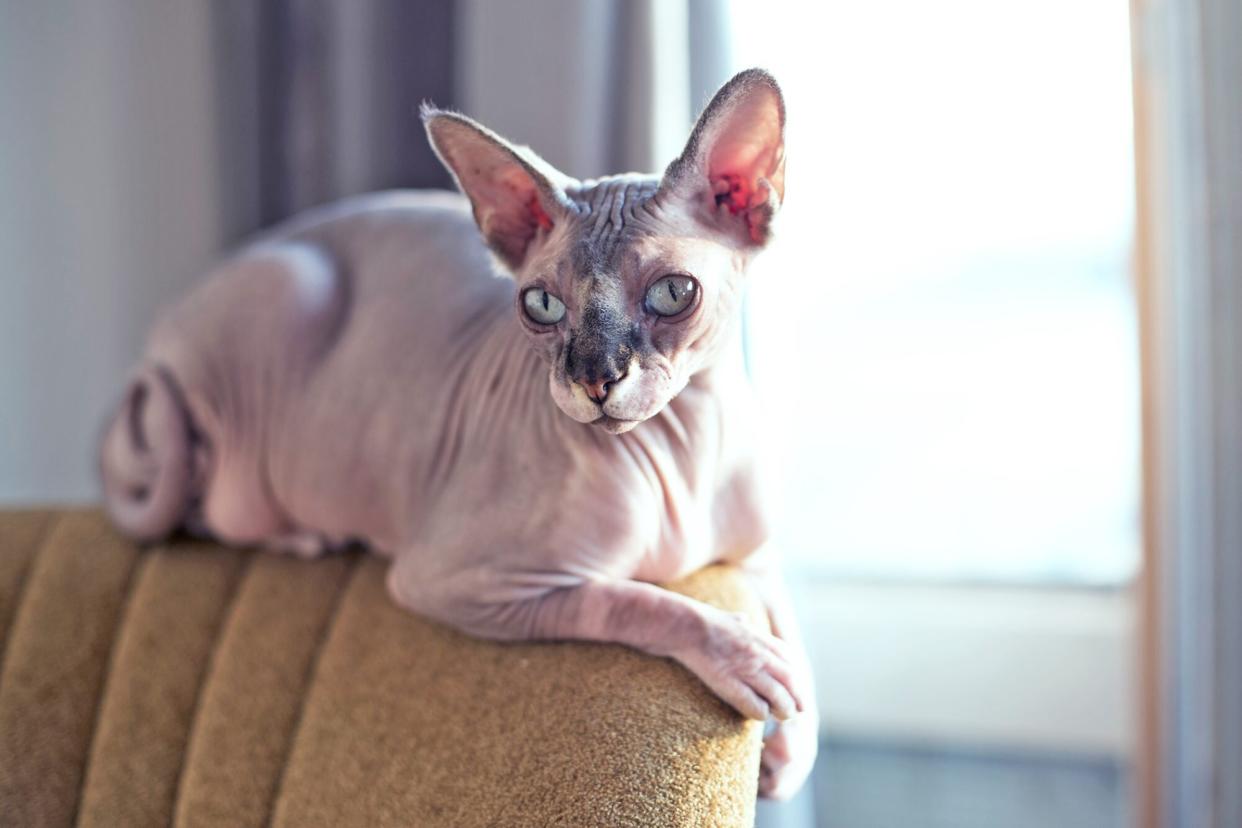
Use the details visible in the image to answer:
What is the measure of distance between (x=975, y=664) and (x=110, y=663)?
989 millimetres

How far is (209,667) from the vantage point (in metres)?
0.92

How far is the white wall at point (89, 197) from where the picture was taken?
4.59 ft

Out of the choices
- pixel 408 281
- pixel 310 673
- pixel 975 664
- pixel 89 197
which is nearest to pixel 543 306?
pixel 408 281

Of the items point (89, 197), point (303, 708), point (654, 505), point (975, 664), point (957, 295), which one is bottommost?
point (975, 664)

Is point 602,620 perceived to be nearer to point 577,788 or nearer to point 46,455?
point 577,788

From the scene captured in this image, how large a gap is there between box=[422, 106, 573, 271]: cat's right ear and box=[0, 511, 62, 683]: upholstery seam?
0.65 metres

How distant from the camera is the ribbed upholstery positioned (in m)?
0.68

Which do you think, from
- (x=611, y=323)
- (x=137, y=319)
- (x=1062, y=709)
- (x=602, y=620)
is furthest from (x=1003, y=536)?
(x=137, y=319)

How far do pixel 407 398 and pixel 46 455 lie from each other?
983 millimetres

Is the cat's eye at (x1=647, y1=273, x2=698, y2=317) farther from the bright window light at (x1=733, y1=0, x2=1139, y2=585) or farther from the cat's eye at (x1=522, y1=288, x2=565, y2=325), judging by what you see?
the bright window light at (x1=733, y1=0, x2=1139, y2=585)

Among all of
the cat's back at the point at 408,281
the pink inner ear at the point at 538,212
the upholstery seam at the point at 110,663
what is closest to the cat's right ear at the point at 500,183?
the pink inner ear at the point at 538,212

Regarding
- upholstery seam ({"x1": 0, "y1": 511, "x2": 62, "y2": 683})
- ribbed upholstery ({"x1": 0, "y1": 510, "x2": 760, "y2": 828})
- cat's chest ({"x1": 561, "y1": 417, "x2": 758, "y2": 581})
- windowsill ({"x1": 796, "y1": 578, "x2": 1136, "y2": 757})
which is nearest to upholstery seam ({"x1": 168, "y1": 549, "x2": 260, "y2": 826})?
ribbed upholstery ({"x1": 0, "y1": 510, "x2": 760, "y2": 828})

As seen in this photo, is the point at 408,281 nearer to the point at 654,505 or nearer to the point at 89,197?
the point at 654,505

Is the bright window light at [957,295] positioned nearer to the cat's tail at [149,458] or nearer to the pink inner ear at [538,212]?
the pink inner ear at [538,212]
